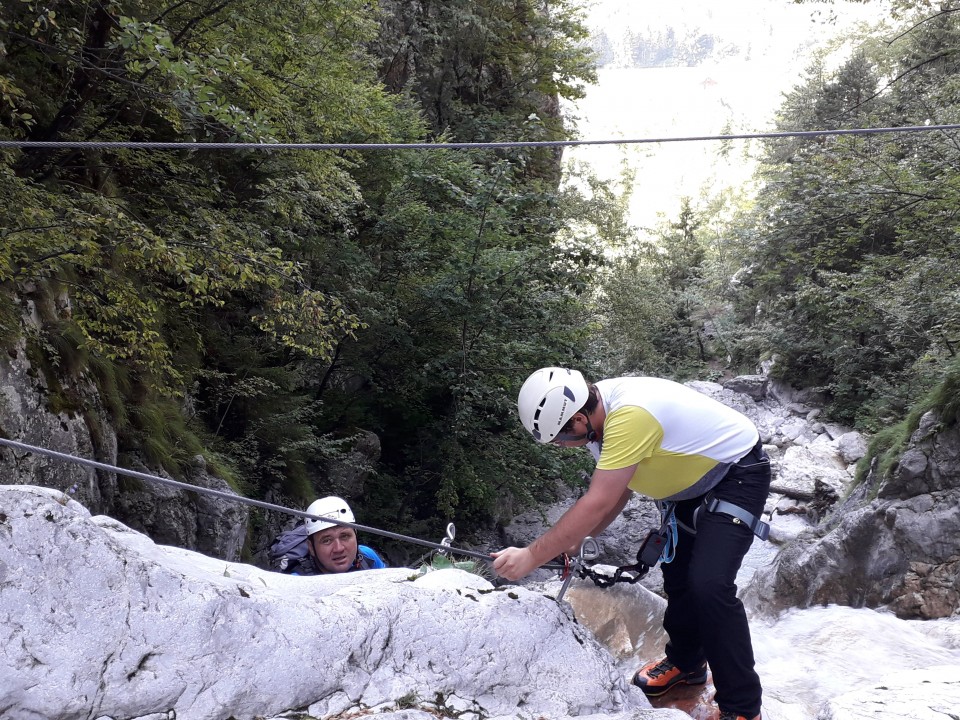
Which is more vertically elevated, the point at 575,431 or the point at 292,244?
the point at 292,244

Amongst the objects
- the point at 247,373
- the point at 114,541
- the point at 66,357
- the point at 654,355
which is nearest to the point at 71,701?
the point at 114,541

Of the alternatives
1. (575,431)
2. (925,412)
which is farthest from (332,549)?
(925,412)

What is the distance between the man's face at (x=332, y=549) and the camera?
172 inches

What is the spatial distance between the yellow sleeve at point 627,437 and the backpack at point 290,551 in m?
2.39

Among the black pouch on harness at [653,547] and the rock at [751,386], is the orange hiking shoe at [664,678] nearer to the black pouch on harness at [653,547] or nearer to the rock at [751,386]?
the black pouch on harness at [653,547]

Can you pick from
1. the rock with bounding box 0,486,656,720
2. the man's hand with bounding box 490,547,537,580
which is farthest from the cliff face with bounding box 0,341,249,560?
the man's hand with bounding box 490,547,537,580

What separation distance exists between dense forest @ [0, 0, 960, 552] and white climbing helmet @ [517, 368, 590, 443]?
5.99 ft

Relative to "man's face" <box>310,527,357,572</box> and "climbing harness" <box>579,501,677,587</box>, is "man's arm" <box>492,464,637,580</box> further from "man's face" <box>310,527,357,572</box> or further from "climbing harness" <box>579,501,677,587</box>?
"man's face" <box>310,527,357,572</box>

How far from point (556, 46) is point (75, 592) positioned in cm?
2004

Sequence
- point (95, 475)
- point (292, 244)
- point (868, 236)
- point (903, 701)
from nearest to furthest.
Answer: point (903, 701) < point (95, 475) < point (292, 244) < point (868, 236)

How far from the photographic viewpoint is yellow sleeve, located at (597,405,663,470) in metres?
2.98

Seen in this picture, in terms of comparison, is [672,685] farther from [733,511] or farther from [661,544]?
[733,511]

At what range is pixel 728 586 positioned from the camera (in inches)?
124

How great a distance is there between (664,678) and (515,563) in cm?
133
